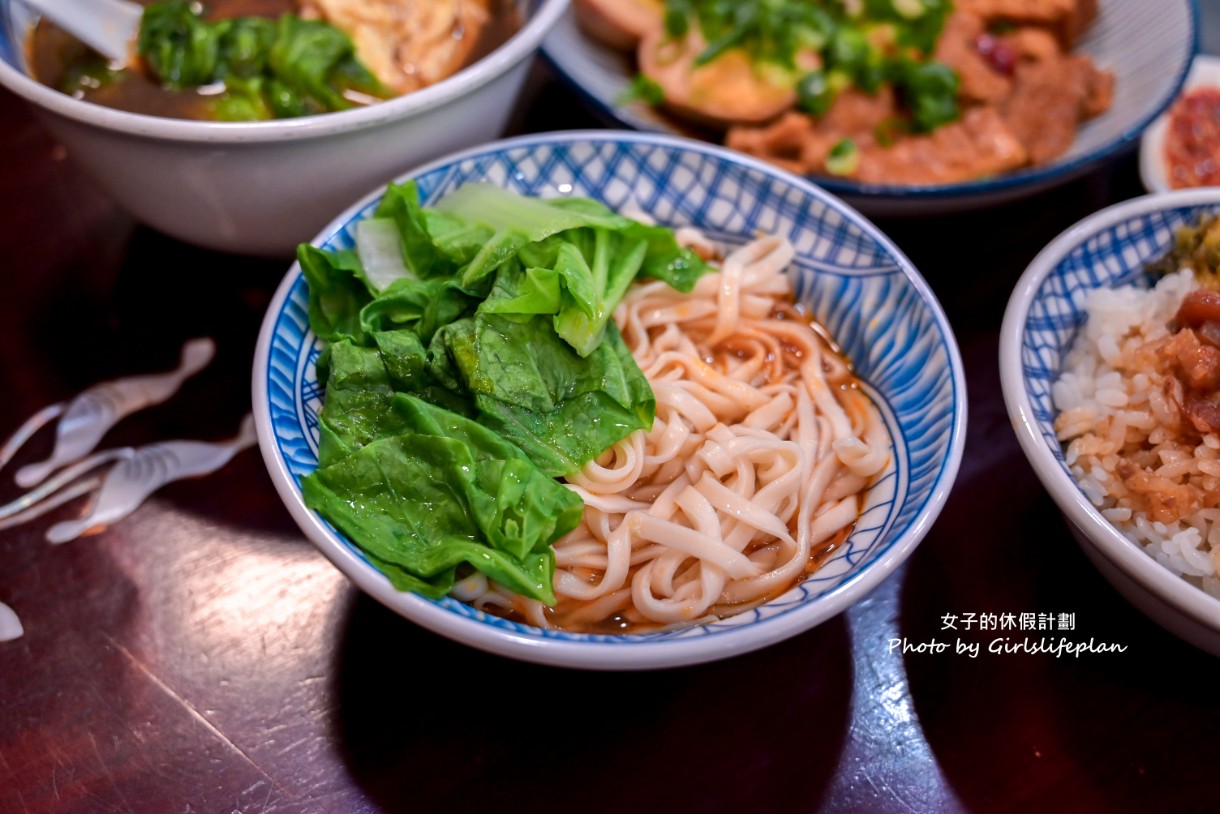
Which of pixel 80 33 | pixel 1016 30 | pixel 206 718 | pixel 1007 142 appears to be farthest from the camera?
pixel 1016 30

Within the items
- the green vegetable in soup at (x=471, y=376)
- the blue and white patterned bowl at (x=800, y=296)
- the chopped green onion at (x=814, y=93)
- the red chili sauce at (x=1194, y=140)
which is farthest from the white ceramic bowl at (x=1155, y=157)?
the green vegetable in soup at (x=471, y=376)

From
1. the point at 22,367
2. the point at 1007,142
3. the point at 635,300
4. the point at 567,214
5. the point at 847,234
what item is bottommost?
the point at 22,367

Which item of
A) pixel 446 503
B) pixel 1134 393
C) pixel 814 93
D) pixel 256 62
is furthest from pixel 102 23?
pixel 1134 393

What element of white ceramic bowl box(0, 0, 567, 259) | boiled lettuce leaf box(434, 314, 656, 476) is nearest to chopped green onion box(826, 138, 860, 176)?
white ceramic bowl box(0, 0, 567, 259)

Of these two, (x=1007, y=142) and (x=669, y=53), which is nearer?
(x=1007, y=142)

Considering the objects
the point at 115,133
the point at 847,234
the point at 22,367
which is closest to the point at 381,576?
the point at 115,133

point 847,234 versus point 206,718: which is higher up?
point 847,234

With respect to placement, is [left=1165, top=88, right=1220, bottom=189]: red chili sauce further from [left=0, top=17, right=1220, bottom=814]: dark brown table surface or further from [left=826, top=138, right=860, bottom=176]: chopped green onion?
[left=0, top=17, right=1220, bottom=814]: dark brown table surface

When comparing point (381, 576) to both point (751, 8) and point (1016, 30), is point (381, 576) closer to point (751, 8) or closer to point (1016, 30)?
point (751, 8)
